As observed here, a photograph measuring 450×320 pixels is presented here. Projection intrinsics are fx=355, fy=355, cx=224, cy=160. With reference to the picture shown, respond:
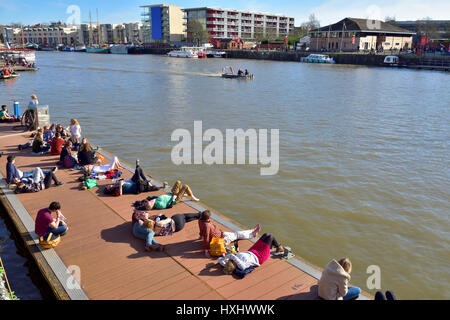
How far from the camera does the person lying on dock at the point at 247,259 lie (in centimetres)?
736

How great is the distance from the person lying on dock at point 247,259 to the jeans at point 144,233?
1.75 meters

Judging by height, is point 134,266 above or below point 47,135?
below

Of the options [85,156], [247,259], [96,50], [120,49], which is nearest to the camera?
[247,259]

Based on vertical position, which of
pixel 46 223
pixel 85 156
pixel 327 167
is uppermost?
pixel 85 156

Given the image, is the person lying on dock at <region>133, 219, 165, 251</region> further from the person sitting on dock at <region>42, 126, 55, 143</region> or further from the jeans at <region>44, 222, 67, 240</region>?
the person sitting on dock at <region>42, 126, 55, 143</region>

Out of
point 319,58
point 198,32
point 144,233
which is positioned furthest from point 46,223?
point 198,32

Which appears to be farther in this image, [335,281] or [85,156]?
[85,156]

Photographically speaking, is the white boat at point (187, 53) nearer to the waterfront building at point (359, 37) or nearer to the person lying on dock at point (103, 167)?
the waterfront building at point (359, 37)

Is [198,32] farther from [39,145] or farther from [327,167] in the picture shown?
[39,145]

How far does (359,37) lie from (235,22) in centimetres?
7089

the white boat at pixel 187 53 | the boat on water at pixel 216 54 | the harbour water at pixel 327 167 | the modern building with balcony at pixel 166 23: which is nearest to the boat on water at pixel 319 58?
the boat on water at pixel 216 54

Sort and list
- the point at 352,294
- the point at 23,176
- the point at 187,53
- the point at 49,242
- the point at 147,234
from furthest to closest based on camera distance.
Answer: the point at 187,53 < the point at 23,176 < the point at 147,234 < the point at 49,242 < the point at 352,294

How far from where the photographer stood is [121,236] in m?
8.88

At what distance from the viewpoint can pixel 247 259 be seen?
294 inches
